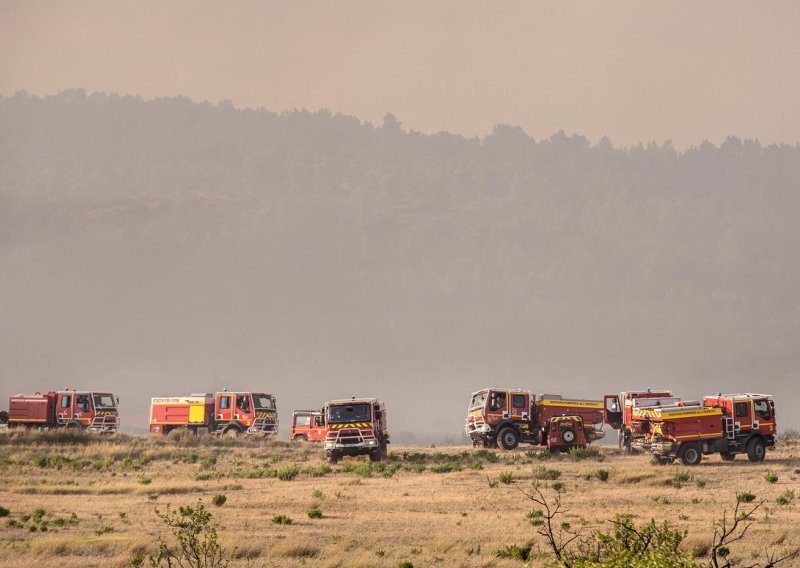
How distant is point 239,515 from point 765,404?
23594mm

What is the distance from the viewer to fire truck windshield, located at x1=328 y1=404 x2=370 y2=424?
44.8 metres

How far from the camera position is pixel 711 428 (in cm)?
4088

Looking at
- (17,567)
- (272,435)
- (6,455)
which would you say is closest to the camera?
(17,567)

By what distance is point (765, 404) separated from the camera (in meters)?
42.2

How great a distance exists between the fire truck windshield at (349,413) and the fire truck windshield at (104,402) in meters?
29.4

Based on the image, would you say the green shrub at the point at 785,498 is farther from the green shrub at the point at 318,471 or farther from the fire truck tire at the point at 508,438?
the fire truck tire at the point at 508,438

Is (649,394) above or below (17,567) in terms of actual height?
above

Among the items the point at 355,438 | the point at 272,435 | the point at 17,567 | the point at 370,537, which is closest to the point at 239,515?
the point at 370,537

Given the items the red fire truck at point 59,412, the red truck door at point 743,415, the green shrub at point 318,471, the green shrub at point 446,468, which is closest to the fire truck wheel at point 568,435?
the green shrub at point 446,468

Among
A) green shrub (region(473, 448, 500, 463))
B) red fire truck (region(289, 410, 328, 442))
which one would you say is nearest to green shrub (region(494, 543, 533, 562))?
green shrub (region(473, 448, 500, 463))

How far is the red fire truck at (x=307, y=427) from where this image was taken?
213 ft

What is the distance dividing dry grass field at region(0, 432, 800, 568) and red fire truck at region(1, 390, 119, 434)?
541 inches

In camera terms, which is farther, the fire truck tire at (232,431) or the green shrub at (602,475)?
the fire truck tire at (232,431)

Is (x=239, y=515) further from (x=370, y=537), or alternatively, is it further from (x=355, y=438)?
(x=355, y=438)
